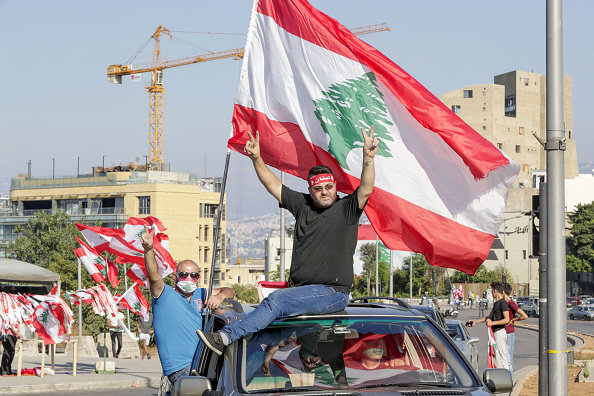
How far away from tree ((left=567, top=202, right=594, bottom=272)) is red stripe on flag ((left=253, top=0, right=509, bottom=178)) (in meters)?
108

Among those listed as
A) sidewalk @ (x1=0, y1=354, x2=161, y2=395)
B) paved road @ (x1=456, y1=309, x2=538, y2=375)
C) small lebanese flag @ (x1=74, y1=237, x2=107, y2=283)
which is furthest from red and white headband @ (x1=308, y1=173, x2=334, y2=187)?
small lebanese flag @ (x1=74, y1=237, x2=107, y2=283)

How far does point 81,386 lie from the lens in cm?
1767

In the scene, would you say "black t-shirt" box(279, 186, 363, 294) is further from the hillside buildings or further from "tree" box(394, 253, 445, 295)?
the hillside buildings

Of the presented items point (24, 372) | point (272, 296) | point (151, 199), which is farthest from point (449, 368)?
point (151, 199)

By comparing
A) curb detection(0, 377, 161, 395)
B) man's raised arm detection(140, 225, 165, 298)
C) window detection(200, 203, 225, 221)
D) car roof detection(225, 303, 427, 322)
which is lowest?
curb detection(0, 377, 161, 395)

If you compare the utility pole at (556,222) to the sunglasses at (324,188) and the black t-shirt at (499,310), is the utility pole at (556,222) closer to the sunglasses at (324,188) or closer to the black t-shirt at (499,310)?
the sunglasses at (324,188)

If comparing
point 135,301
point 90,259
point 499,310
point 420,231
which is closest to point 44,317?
point 90,259

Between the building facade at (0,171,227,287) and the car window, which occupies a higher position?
the building facade at (0,171,227,287)

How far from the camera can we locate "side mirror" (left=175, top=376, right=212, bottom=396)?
5176 mm

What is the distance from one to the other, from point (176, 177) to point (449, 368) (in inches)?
5418

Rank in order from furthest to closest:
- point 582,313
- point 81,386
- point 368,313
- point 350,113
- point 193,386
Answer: point 582,313 → point 81,386 → point 350,113 → point 368,313 → point 193,386

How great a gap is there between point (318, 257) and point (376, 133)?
11.6 ft

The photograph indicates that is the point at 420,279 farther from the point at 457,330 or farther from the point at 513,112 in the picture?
the point at 457,330

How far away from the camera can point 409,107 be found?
352 inches
